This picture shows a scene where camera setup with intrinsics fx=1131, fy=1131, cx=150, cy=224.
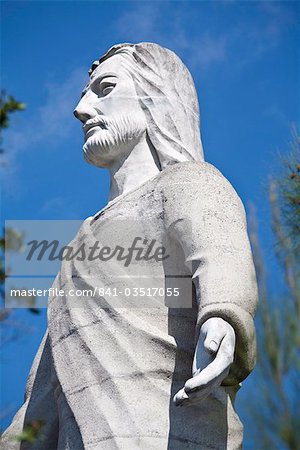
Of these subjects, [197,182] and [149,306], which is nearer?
[149,306]

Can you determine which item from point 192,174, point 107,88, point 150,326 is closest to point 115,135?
point 107,88

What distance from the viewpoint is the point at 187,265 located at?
5977 millimetres

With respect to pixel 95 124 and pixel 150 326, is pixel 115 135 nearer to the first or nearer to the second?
pixel 95 124

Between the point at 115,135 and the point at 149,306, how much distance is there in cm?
130

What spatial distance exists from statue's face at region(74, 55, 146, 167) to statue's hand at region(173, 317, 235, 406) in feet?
5.80

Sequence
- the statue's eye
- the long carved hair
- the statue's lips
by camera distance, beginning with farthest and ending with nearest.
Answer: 1. the statue's eye
2. the statue's lips
3. the long carved hair

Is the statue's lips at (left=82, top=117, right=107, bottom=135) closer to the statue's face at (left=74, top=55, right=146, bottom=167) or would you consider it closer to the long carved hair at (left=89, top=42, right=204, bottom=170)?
the statue's face at (left=74, top=55, right=146, bottom=167)

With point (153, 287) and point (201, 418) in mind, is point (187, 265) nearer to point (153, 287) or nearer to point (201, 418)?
point (153, 287)

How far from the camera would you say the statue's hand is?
5195 mm

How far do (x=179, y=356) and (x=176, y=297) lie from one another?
356 millimetres

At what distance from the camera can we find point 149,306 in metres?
6.06

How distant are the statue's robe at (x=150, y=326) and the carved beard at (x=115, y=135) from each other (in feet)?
1.48

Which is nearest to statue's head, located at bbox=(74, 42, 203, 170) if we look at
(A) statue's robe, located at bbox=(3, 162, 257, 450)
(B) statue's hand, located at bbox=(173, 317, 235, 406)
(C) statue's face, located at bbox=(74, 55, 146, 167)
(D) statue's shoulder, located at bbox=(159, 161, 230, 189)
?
A: (C) statue's face, located at bbox=(74, 55, 146, 167)

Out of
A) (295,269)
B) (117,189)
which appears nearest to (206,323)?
(117,189)
